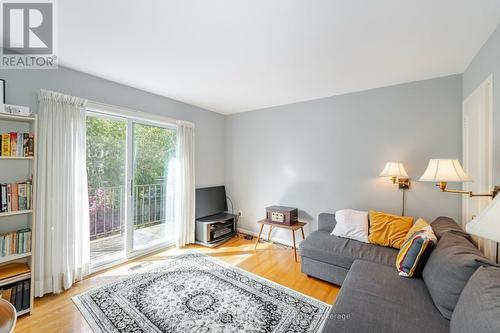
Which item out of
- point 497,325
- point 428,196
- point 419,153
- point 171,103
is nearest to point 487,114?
point 419,153

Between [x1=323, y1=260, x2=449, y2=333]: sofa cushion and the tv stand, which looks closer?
[x1=323, y1=260, x2=449, y2=333]: sofa cushion

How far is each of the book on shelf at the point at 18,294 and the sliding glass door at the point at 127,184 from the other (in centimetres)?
78

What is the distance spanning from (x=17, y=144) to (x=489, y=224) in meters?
3.39

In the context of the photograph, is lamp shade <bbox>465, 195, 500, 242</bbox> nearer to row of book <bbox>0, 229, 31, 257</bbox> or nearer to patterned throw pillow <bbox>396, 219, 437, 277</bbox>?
patterned throw pillow <bbox>396, 219, 437, 277</bbox>

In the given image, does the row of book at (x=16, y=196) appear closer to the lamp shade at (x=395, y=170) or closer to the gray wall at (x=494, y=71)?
the lamp shade at (x=395, y=170)

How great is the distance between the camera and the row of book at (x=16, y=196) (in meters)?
1.87

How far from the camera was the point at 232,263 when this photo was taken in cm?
296

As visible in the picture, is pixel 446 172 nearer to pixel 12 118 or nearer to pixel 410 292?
pixel 410 292

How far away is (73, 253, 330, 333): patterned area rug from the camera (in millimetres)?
1784

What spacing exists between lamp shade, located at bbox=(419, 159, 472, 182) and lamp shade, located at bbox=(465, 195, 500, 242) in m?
0.84

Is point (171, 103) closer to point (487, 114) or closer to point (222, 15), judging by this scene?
point (222, 15)

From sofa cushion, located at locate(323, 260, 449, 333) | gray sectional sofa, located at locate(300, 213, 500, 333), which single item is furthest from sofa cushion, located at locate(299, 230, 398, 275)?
sofa cushion, located at locate(323, 260, 449, 333)

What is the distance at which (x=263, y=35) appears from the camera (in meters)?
1.76

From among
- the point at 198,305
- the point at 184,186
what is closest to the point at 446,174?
the point at 198,305
